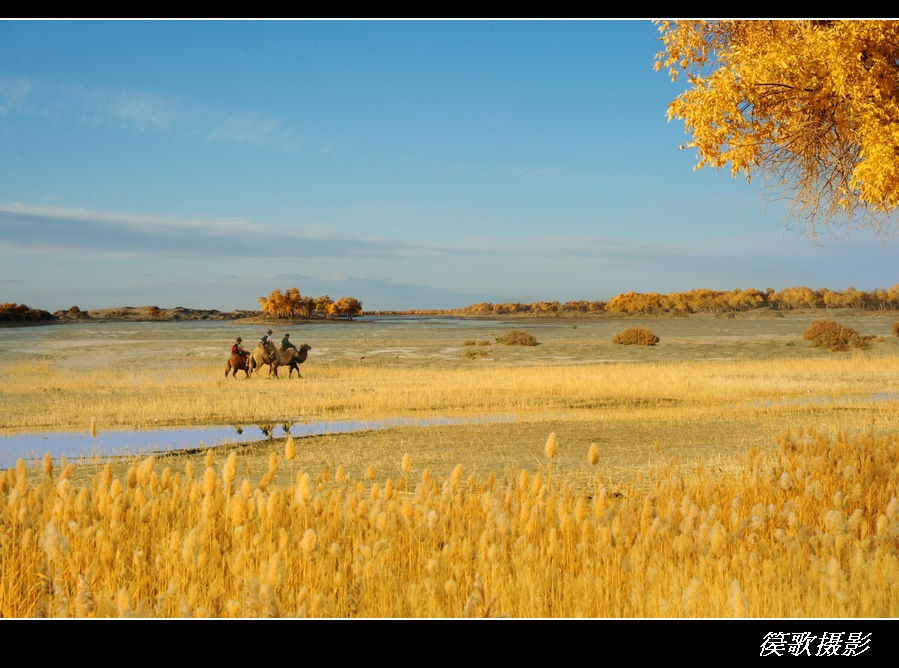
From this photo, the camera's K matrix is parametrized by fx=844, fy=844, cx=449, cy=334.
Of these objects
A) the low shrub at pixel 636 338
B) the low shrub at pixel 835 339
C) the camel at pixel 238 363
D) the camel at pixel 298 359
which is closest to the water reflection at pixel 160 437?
the camel at pixel 238 363

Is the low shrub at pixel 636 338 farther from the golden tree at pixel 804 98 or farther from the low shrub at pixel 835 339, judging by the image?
the golden tree at pixel 804 98

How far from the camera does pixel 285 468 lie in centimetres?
1148

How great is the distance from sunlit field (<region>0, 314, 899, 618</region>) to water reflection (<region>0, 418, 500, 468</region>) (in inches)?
22.6

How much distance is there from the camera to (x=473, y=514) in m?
6.43

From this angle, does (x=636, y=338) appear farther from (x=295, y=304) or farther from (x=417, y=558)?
(x=417, y=558)

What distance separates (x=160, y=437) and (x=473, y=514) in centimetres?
1108

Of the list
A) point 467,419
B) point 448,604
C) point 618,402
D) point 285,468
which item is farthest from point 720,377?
point 448,604

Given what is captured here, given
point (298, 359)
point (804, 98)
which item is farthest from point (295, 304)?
point (804, 98)

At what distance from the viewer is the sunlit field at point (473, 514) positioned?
4.75 meters

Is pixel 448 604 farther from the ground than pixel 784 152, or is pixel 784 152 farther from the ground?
pixel 784 152

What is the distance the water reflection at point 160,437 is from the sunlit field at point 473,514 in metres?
0.57

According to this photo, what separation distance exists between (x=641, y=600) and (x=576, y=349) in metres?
48.4

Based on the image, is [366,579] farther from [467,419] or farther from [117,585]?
[467,419]

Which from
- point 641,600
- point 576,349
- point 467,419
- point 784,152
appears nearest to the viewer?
point 641,600
